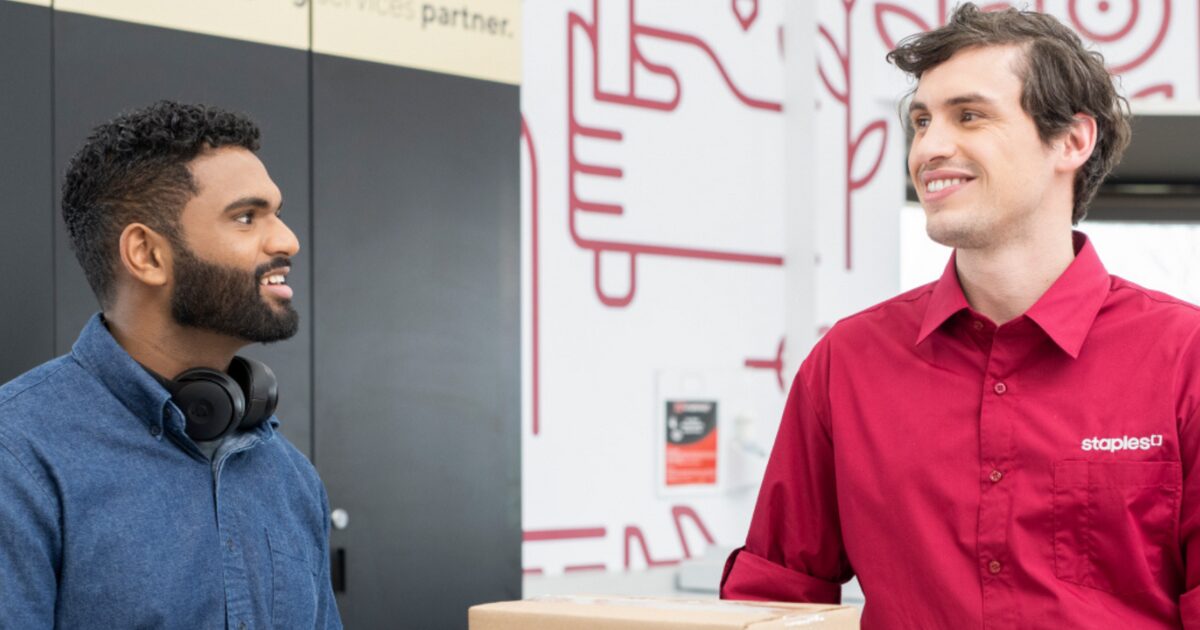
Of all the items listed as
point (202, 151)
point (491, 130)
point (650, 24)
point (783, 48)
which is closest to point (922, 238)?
point (783, 48)

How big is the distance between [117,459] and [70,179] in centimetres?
36

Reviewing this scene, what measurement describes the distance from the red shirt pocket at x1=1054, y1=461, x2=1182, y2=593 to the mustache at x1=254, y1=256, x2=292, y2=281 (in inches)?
35.2

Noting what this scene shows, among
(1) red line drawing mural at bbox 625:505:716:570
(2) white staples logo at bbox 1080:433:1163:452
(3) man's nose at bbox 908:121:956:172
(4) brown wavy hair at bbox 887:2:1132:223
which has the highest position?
(4) brown wavy hair at bbox 887:2:1132:223

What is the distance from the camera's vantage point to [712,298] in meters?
3.94

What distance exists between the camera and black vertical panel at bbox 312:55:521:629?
8.12ft

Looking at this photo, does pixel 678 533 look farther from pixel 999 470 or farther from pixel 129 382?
pixel 129 382

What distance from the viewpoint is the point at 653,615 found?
120 centimetres

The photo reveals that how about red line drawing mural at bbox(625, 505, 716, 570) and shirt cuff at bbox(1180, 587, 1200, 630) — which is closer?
shirt cuff at bbox(1180, 587, 1200, 630)

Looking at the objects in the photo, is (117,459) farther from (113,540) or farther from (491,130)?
(491,130)

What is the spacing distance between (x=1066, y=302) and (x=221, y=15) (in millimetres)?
1384

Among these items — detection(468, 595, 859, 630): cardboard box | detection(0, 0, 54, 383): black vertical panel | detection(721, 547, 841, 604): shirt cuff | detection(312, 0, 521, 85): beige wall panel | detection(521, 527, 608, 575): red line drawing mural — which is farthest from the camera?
detection(521, 527, 608, 575): red line drawing mural

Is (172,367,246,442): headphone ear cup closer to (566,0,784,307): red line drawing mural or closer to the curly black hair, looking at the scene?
the curly black hair

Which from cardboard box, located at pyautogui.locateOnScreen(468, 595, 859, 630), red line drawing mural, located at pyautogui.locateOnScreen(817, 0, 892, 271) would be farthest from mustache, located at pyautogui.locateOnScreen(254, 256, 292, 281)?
red line drawing mural, located at pyautogui.locateOnScreen(817, 0, 892, 271)

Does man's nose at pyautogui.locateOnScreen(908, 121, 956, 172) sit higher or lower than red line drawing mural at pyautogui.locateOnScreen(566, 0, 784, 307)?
lower
